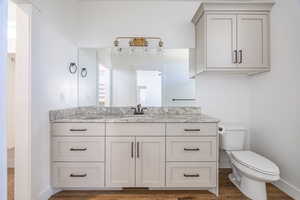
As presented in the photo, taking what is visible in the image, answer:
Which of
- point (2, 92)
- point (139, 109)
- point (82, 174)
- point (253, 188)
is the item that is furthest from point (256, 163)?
point (2, 92)

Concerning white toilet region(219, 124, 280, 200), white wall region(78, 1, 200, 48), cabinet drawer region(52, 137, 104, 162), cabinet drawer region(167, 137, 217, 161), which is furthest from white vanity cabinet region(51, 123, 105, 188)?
white toilet region(219, 124, 280, 200)

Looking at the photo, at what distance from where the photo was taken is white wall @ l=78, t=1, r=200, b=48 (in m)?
2.78

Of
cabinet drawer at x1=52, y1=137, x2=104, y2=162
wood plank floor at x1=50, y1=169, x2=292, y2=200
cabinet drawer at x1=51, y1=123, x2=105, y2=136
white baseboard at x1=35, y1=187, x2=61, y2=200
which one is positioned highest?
cabinet drawer at x1=51, y1=123, x2=105, y2=136

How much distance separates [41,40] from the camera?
6.38ft

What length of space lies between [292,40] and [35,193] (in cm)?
308

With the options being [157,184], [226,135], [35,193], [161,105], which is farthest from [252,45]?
[35,193]

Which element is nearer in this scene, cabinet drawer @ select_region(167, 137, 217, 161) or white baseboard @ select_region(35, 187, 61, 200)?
white baseboard @ select_region(35, 187, 61, 200)

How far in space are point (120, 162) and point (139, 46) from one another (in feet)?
5.18

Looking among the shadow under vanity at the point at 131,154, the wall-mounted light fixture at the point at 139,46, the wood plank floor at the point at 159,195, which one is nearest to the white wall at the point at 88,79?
the wall-mounted light fixture at the point at 139,46

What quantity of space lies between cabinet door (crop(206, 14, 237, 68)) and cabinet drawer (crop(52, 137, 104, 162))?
1.63 metres

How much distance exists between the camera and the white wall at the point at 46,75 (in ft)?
6.05

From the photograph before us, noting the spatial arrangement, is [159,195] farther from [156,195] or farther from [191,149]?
[191,149]

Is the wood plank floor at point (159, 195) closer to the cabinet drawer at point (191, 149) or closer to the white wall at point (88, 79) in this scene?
the cabinet drawer at point (191, 149)

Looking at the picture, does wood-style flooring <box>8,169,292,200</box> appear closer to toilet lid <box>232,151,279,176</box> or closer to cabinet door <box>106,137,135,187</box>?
cabinet door <box>106,137,135,187</box>
